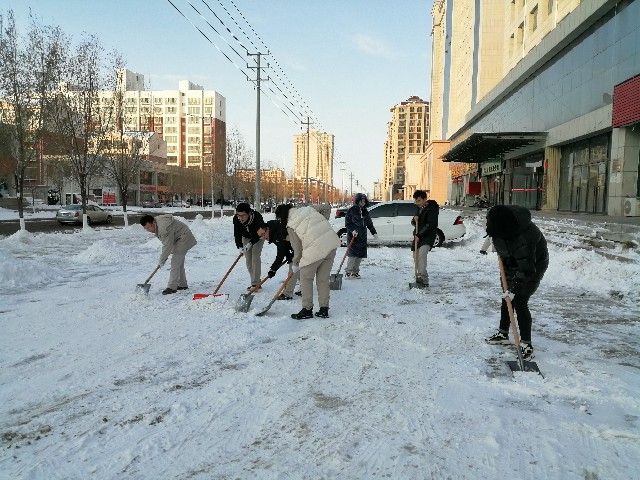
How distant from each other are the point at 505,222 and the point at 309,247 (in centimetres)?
250

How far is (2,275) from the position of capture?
793 cm

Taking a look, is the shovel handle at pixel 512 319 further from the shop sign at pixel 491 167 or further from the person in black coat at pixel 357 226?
the shop sign at pixel 491 167

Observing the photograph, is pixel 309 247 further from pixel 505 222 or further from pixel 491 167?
pixel 491 167

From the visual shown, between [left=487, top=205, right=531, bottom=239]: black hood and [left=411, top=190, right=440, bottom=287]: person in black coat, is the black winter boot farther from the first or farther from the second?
[left=411, top=190, right=440, bottom=287]: person in black coat

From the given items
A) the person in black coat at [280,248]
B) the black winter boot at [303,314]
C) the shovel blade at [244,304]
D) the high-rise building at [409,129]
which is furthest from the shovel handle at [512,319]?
the high-rise building at [409,129]

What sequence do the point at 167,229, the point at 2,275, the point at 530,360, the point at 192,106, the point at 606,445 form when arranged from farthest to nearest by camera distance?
the point at 192,106, the point at 2,275, the point at 167,229, the point at 530,360, the point at 606,445

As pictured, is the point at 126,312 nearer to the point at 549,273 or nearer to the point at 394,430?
the point at 394,430

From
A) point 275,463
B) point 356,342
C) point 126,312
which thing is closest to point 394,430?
point 275,463

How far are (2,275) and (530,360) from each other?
8.64 m

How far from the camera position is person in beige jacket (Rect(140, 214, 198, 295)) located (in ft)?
23.6

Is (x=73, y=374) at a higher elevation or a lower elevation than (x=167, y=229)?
lower

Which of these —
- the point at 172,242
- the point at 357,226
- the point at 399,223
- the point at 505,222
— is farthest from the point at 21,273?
the point at 399,223

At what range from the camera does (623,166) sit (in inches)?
625

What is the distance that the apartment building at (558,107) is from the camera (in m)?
16.0
